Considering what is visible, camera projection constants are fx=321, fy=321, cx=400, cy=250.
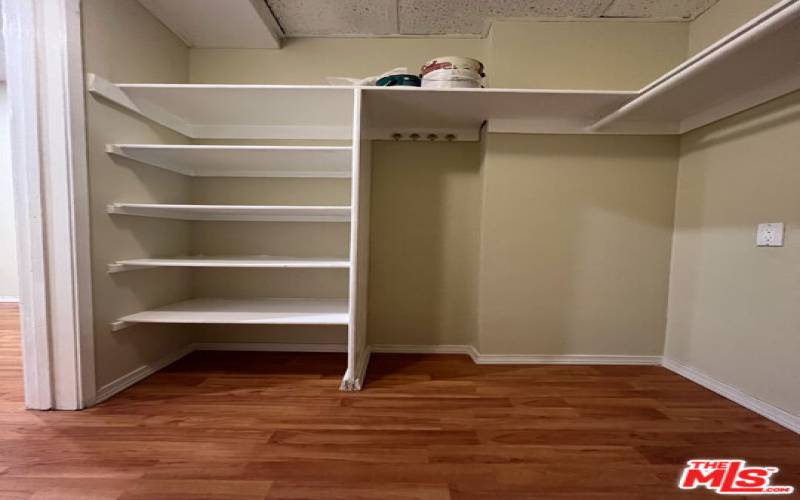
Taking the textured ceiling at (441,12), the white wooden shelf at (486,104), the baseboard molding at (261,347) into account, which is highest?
the textured ceiling at (441,12)

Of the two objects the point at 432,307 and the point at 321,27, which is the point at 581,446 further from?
the point at 321,27

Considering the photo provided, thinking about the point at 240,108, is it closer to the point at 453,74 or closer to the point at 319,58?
the point at 319,58

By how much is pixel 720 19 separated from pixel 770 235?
123 centimetres

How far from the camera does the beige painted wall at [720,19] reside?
1.56 meters

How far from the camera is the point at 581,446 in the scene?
4.08 feet

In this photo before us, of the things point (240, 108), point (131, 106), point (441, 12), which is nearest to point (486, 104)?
point (441, 12)

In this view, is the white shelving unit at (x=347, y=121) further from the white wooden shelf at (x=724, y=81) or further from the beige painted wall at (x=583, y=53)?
the beige painted wall at (x=583, y=53)

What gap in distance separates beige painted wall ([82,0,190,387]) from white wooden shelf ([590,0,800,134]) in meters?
2.48

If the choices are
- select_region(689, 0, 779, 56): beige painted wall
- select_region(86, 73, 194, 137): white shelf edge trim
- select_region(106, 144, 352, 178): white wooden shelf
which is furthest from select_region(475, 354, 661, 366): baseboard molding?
select_region(86, 73, 194, 137): white shelf edge trim

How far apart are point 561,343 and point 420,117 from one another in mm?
1652

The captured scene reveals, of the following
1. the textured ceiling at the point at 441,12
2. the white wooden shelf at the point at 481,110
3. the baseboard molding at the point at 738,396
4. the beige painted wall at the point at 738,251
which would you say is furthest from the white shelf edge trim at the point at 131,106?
the baseboard molding at the point at 738,396

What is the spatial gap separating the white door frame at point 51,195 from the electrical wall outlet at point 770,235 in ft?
9.96

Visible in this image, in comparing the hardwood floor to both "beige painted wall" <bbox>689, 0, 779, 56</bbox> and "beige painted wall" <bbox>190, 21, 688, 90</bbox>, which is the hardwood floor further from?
"beige painted wall" <bbox>689, 0, 779, 56</bbox>

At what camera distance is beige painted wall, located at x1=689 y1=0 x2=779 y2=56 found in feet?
5.12
